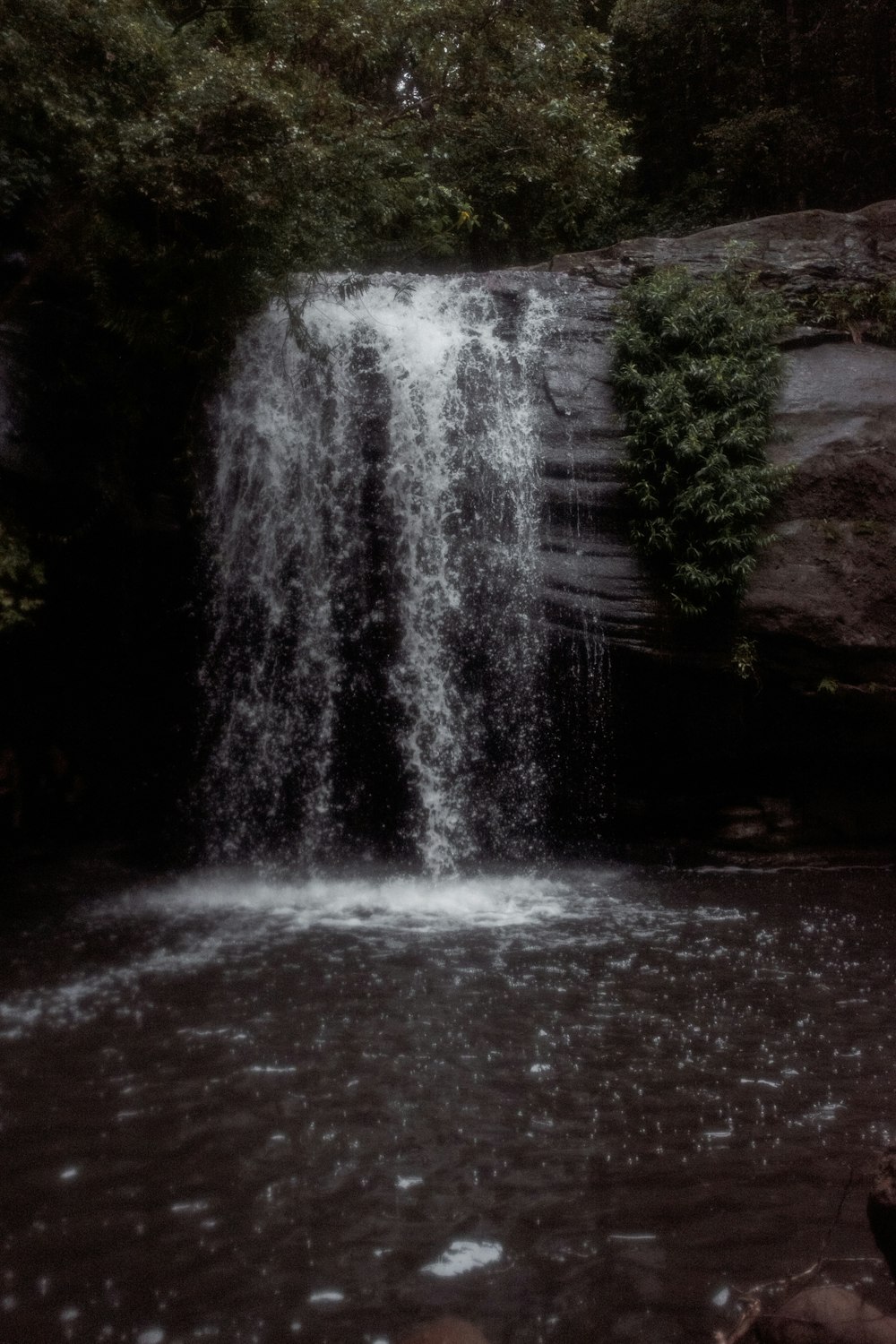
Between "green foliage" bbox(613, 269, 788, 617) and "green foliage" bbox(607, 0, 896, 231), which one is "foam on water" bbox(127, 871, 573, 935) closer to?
"green foliage" bbox(613, 269, 788, 617)

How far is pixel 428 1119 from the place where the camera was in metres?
4.25

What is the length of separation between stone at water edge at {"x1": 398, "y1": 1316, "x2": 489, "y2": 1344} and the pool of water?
103 millimetres

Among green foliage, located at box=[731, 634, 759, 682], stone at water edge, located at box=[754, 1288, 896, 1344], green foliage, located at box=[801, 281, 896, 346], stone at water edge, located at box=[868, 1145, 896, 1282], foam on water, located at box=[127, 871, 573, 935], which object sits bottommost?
foam on water, located at box=[127, 871, 573, 935]

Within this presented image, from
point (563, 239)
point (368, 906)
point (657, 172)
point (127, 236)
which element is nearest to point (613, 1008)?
point (368, 906)

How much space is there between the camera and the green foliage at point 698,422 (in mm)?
9109

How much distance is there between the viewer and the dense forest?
7543 millimetres

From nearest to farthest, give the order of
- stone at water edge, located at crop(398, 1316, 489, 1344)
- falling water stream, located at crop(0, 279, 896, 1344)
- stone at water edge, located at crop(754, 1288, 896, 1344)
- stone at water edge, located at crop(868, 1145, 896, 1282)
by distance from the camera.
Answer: stone at water edge, located at crop(754, 1288, 896, 1344)
stone at water edge, located at crop(868, 1145, 896, 1282)
stone at water edge, located at crop(398, 1316, 489, 1344)
falling water stream, located at crop(0, 279, 896, 1344)

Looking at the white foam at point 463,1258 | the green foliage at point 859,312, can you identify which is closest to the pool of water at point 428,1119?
the white foam at point 463,1258

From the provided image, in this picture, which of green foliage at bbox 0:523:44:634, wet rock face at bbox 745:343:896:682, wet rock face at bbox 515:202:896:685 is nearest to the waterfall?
wet rock face at bbox 515:202:896:685

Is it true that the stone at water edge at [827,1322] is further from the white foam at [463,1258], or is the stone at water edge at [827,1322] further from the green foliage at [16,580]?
the green foliage at [16,580]

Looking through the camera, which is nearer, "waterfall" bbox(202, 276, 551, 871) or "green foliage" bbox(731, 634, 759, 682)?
"green foliage" bbox(731, 634, 759, 682)

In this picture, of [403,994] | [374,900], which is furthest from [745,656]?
[403,994]

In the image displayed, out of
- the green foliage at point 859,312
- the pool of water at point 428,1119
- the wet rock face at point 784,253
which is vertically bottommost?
the pool of water at point 428,1119

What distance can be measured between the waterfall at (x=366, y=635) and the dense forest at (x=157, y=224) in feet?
1.85
